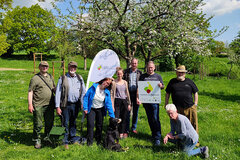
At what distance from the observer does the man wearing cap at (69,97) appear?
5.00 metres

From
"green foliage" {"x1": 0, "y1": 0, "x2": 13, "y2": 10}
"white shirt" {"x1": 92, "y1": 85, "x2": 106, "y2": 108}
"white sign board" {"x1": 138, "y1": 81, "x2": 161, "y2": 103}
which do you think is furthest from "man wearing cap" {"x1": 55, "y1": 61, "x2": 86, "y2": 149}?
"green foliage" {"x1": 0, "y1": 0, "x2": 13, "y2": 10}

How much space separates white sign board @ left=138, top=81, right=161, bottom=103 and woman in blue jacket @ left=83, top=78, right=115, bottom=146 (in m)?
1.05

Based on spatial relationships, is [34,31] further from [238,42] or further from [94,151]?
[94,151]

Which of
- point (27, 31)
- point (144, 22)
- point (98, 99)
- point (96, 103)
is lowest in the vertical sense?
point (96, 103)

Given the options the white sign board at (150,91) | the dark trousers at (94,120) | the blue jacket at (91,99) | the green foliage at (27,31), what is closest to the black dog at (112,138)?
the blue jacket at (91,99)

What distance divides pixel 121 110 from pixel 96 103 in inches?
40.1

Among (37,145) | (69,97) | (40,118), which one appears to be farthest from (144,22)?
(37,145)

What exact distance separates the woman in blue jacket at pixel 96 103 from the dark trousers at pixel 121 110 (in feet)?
1.60

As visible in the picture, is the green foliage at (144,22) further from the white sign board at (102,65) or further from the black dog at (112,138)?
the black dog at (112,138)

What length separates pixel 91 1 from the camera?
6.68 metres

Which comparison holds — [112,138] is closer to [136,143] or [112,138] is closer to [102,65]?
[136,143]

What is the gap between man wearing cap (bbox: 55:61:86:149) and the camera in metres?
5.00

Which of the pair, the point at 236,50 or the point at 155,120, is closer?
the point at 155,120

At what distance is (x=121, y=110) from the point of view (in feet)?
18.8
